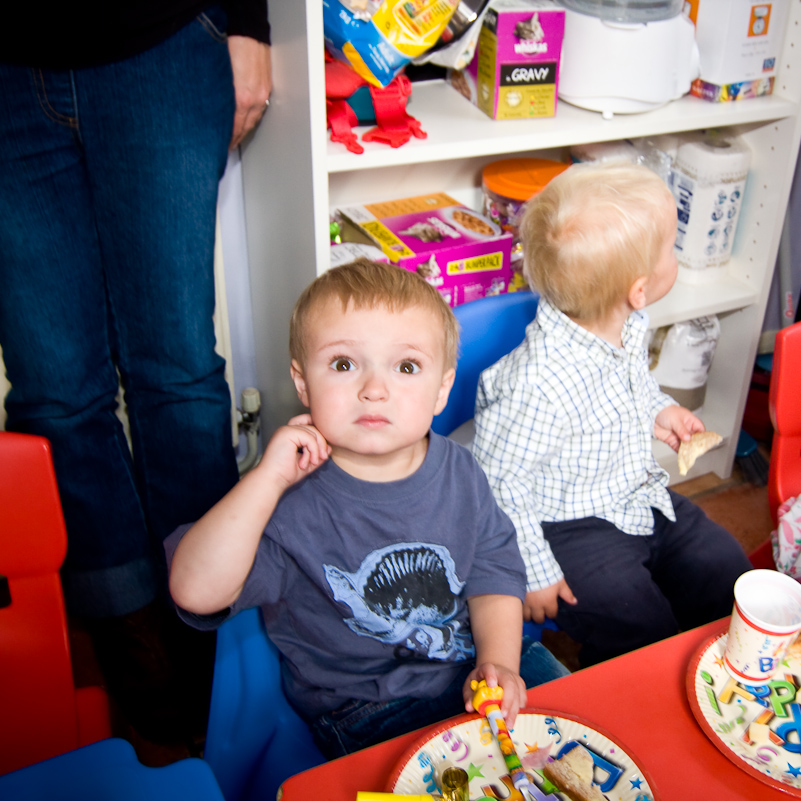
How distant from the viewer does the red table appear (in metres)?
0.66

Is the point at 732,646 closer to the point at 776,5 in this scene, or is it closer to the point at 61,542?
the point at 61,542

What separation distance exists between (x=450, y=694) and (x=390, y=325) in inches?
17.1

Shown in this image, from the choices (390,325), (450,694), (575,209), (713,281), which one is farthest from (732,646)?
(713,281)

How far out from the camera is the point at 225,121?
123 centimetres

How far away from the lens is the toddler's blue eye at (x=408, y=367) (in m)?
0.90

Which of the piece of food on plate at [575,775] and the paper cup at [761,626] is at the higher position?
the paper cup at [761,626]

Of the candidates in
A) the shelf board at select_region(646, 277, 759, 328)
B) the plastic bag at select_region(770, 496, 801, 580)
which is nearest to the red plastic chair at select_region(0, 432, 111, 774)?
the plastic bag at select_region(770, 496, 801, 580)

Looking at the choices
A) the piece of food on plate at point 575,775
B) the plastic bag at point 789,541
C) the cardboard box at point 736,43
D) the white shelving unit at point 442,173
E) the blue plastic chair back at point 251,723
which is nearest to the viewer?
the piece of food on plate at point 575,775

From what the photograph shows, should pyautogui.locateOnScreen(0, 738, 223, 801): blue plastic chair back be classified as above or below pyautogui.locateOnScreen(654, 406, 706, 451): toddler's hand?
above

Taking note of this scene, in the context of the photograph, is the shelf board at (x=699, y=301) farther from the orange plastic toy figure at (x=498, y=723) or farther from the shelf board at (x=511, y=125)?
the orange plastic toy figure at (x=498, y=723)

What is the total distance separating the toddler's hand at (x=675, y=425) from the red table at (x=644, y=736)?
561mm

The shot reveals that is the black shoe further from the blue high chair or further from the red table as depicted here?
the red table

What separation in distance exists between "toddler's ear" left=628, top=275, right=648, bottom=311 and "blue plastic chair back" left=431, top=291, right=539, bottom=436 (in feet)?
0.54

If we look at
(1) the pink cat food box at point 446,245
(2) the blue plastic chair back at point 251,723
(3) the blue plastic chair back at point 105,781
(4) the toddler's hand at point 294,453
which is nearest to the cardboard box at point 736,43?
(1) the pink cat food box at point 446,245
